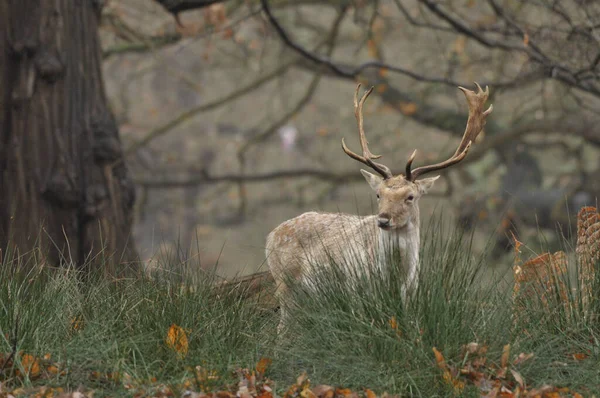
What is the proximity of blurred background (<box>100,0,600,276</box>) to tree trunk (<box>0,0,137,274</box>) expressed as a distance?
0.91 metres

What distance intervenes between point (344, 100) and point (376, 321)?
700 inches

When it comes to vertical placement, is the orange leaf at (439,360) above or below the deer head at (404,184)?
below

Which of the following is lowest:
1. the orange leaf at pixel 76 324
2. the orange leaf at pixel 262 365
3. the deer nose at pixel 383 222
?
the orange leaf at pixel 262 365

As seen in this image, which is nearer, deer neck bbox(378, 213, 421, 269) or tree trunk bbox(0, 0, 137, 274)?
deer neck bbox(378, 213, 421, 269)

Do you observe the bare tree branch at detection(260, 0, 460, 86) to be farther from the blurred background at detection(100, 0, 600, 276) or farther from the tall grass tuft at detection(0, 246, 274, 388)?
the tall grass tuft at detection(0, 246, 274, 388)

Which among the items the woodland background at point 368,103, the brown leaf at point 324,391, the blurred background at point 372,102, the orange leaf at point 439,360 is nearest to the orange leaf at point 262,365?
the brown leaf at point 324,391

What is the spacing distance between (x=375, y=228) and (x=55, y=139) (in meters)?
2.86

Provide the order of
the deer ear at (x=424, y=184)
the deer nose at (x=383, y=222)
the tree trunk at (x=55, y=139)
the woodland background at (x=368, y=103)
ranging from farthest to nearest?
1. the woodland background at (x=368, y=103)
2. the tree trunk at (x=55, y=139)
3. the deer ear at (x=424, y=184)
4. the deer nose at (x=383, y=222)

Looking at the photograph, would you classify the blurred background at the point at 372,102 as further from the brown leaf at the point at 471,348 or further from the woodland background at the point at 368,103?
the brown leaf at the point at 471,348

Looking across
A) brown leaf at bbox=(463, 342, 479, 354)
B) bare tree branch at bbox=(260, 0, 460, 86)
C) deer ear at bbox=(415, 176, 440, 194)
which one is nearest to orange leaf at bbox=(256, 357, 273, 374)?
brown leaf at bbox=(463, 342, 479, 354)

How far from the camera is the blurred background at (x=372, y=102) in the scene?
9.14 metres

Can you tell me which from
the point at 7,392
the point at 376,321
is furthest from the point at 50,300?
the point at 376,321

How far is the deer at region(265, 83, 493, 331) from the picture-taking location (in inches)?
250

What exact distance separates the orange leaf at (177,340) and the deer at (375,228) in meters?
0.68
